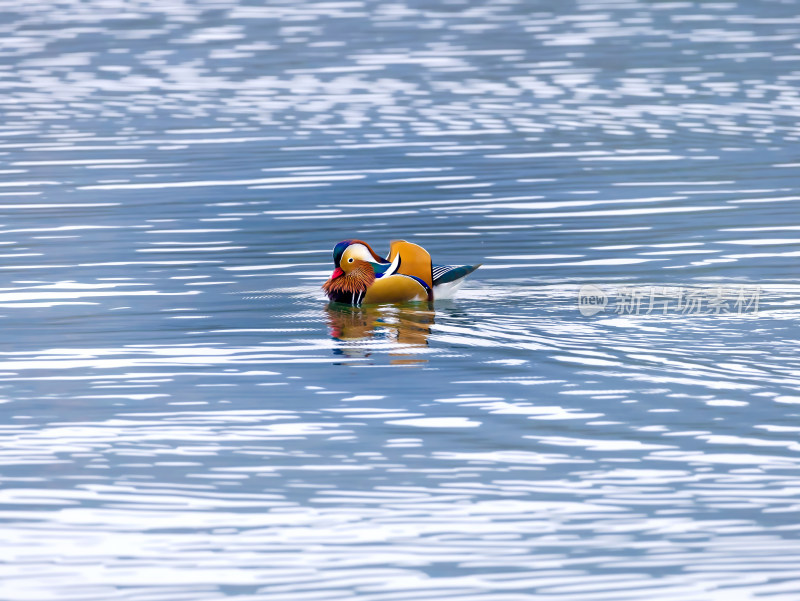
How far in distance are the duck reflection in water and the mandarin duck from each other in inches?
4.3

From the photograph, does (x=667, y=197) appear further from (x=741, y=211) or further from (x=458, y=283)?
(x=458, y=283)

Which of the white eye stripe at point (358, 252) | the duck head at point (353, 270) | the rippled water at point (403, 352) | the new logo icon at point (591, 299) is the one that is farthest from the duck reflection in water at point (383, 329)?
the new logo icon at point (591, 299)

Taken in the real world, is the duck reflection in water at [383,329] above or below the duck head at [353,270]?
below

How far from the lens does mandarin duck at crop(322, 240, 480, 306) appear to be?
33.2ft

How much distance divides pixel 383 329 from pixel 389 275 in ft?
1.74

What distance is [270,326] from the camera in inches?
393

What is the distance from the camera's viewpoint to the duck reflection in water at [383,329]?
916 centimetres

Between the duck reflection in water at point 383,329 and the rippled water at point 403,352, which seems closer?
the rippled water at point 403,352

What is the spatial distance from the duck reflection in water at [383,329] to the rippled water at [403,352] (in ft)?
0.14

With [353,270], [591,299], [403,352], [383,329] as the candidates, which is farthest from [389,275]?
[591,299]

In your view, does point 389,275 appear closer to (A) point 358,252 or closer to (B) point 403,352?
(A) point 358,252

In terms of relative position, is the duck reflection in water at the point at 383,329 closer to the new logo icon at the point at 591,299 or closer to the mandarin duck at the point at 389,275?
the mandarin duck at the point at 389,275

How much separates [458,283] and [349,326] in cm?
94

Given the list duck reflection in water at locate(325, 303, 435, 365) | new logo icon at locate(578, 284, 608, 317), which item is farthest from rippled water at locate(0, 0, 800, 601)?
new logo icon at locate(578, 284, 608, 317)
